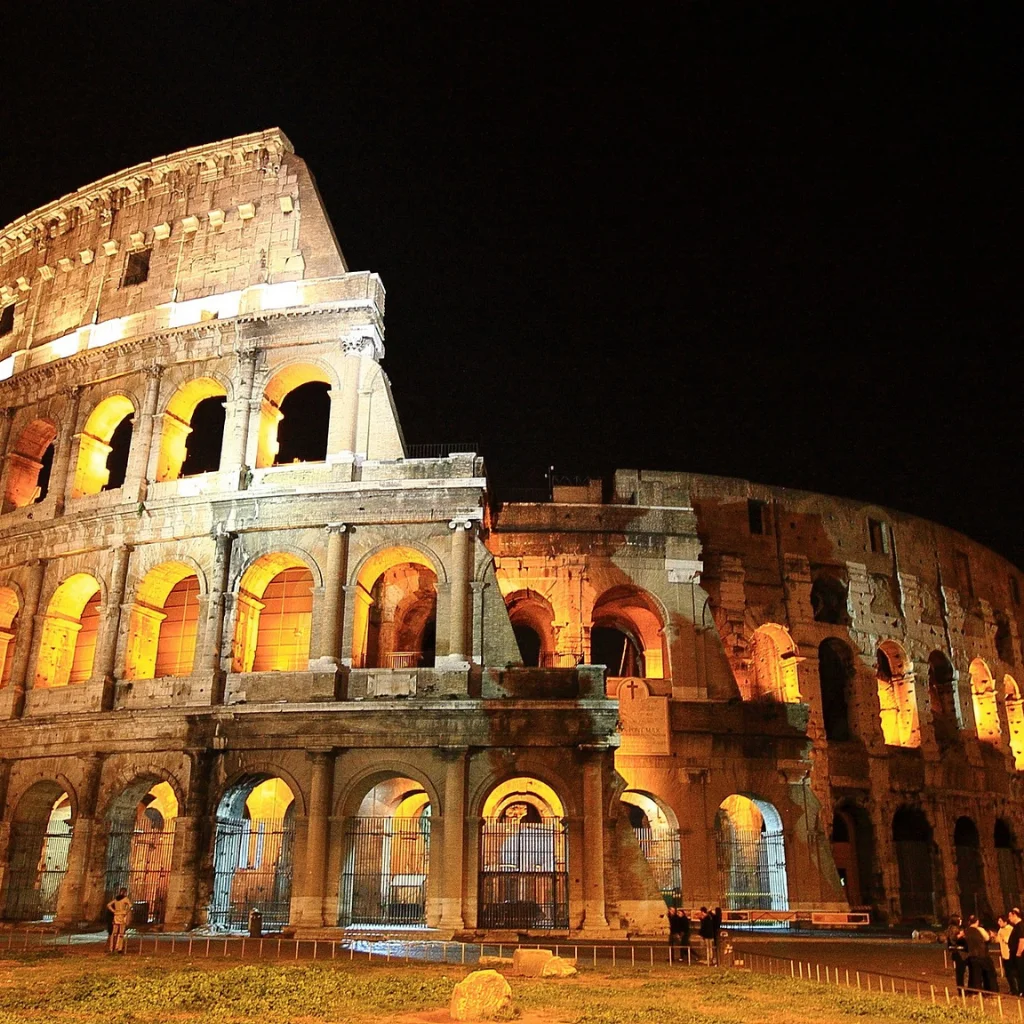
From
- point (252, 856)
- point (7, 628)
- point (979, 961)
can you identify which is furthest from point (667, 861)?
point (7, 628)

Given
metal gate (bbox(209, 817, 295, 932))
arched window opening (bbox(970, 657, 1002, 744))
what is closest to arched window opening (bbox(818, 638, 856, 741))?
arched window opening (bbox(970, 657, 1002, 744))

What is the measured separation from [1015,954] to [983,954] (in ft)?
2.40

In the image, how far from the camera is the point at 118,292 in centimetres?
2483

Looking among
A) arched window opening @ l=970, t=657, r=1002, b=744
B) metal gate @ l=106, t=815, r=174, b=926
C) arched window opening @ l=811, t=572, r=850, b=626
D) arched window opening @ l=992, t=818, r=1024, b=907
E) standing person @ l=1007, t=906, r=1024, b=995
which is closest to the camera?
standing person @ l=1007, t=906, r=1024, b=995

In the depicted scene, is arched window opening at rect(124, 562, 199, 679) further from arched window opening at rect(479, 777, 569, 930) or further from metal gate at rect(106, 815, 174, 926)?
arched window opening at rect(479, 777, 569, 930)

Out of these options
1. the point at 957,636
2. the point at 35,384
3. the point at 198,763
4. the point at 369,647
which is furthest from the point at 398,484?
the point at 957,636

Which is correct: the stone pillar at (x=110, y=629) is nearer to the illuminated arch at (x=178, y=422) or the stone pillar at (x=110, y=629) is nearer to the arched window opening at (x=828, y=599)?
the illuminated arch at (x=178, y=422)

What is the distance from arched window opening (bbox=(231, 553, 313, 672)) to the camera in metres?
21.1

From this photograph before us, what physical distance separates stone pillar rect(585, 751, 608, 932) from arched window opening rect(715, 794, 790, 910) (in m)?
4.53

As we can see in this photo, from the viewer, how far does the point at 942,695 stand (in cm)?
2930

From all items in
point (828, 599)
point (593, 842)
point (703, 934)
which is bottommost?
point (703, 934)

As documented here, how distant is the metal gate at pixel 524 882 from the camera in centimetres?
1859

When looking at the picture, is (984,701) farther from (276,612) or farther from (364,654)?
(276,612)

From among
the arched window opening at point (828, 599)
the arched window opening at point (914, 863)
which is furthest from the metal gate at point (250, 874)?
the arched window opening at point (914, 863)
